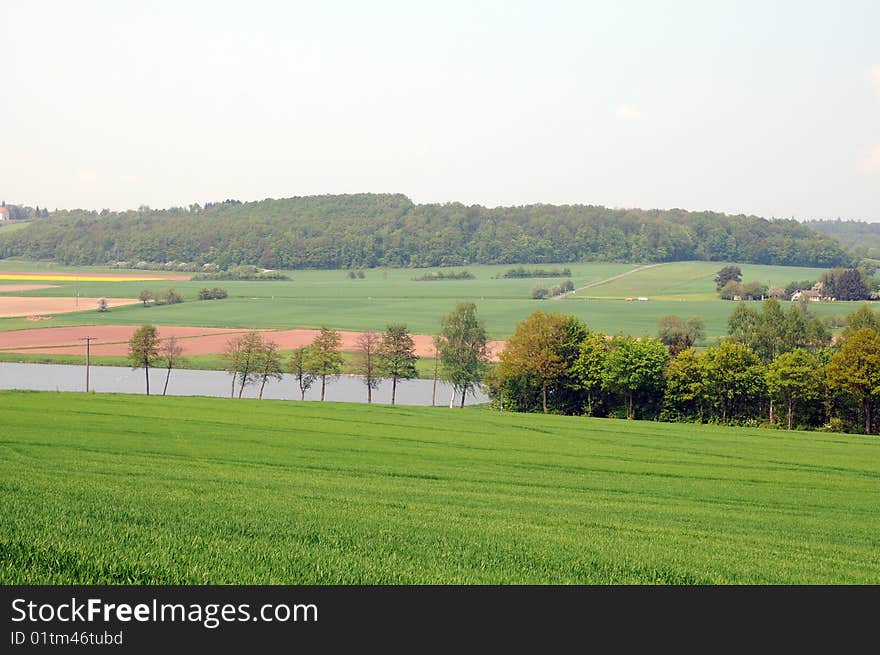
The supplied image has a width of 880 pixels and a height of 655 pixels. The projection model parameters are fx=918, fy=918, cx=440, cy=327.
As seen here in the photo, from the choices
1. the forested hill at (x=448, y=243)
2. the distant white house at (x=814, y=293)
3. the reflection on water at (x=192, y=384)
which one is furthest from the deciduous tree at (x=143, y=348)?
the forested hill at (x=448, y=243)

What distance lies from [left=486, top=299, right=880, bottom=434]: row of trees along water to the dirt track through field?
19043 mm

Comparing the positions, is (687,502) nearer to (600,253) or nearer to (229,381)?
(229,381)

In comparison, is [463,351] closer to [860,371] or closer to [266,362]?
[266,362]

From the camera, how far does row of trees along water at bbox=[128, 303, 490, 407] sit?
70.2 metres

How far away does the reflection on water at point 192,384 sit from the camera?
240ft

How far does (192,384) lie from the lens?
253 ft

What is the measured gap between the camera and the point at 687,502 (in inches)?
1019

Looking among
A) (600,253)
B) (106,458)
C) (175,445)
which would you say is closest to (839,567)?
(106,458)

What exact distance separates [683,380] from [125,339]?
60401 millimetres

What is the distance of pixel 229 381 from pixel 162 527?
218 feet

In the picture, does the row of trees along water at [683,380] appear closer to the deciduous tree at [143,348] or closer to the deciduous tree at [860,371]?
the deciduous tree at [860,371]

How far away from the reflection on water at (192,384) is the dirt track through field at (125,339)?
→ 5609 mm

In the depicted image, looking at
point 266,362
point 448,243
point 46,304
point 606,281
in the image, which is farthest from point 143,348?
point 448,243

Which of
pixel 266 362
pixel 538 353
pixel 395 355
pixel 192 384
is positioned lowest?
pixel 192 384
